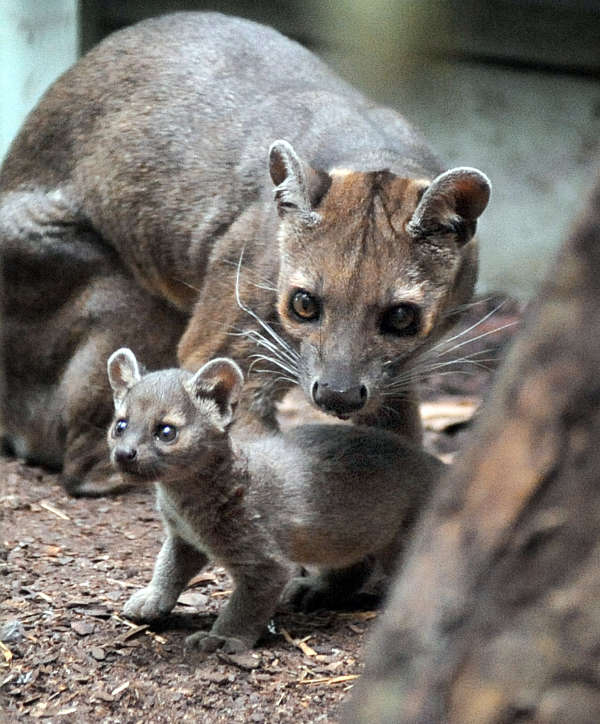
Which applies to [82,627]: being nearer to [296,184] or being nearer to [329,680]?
[329,680]

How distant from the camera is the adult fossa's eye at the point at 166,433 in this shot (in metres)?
4.48

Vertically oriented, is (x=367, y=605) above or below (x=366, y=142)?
below

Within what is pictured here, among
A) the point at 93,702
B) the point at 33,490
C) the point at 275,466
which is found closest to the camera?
the point at 93,702

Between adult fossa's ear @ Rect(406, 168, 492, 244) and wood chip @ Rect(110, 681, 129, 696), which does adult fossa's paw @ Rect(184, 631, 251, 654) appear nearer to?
wood chip @ Rect(110, 681, 129, 696)

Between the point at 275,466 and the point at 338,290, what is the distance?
2.55 feet

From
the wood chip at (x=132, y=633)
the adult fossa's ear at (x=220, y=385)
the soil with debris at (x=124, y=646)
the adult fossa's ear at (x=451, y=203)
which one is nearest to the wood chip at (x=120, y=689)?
the soil with debris at (x=124, y=646)

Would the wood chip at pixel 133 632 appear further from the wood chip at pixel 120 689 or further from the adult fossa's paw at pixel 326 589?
the adult fossa's paw at pixel 326 589

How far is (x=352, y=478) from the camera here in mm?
4957

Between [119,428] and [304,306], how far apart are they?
102cm

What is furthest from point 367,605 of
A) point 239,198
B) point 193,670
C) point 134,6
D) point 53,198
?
→ point 134,6

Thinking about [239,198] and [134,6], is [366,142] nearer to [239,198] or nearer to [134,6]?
[239,198]

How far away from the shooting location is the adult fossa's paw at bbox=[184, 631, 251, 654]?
458cm

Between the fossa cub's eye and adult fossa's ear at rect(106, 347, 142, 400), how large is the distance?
0.20m

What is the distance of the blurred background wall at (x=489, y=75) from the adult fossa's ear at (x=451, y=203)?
3.85 m
